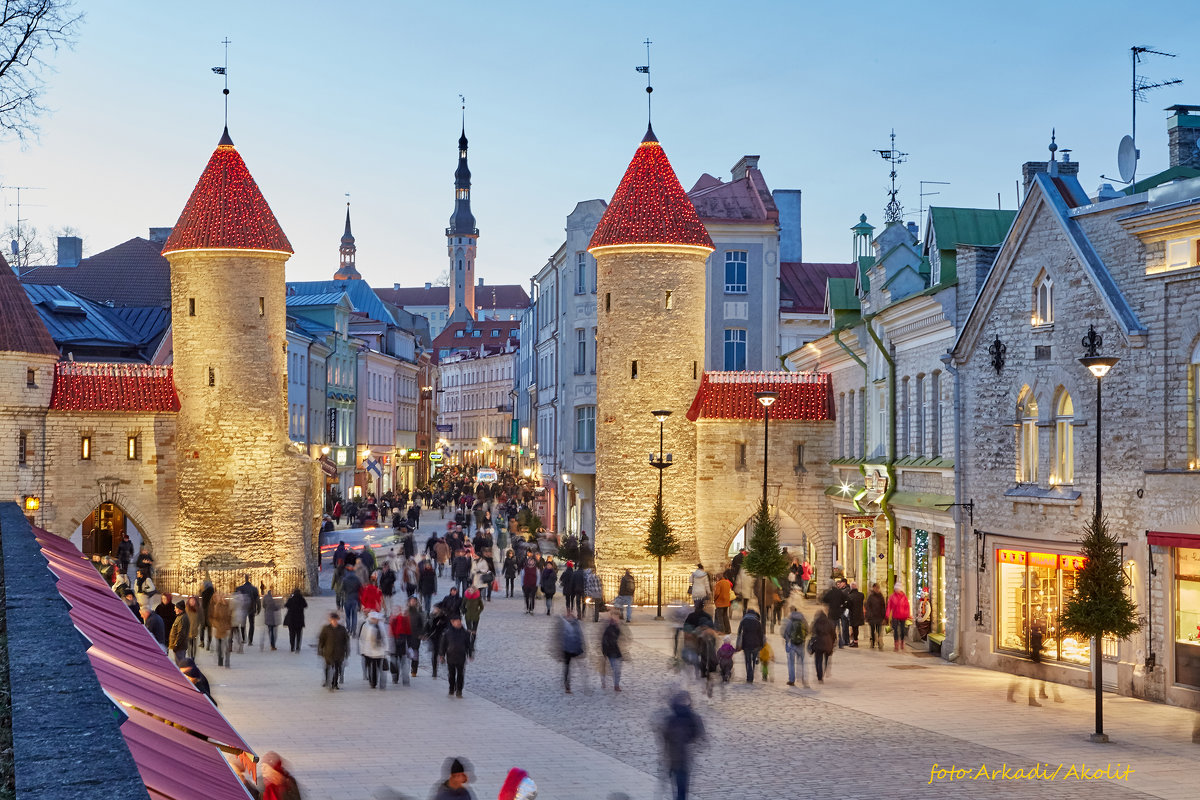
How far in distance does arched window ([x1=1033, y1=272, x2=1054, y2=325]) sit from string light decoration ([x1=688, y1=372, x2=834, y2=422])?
13.7 m

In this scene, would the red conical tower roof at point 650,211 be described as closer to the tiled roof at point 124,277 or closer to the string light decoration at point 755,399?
the string light decoration at point 755,399

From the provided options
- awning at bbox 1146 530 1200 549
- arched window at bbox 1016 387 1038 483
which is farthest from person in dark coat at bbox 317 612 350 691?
awning at bbox 1146 530 1200 549

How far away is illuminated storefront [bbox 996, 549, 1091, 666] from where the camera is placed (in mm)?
24702

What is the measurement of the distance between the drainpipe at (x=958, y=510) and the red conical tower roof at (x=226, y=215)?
2085 cm

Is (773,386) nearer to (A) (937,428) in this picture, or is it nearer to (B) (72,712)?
(A) (937,428)

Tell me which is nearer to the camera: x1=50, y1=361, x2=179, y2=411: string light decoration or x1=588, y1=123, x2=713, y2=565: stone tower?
x1=588, y1=123, x2=713, y2=565: stone tower

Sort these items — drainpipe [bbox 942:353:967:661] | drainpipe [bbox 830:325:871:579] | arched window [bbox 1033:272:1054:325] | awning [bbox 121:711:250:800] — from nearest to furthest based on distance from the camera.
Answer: awning [bbox 121:711:250:800] → arched window [bbox 1033:272:1054:325] → drainpipe [bbox 942:353:967:661] → drainpipe [bbox 830:325:871:579]

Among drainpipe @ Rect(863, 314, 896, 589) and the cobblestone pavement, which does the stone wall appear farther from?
the cobblestone pavement

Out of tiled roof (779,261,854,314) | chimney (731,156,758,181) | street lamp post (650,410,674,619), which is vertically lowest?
street lamp post (650,410,674,619)

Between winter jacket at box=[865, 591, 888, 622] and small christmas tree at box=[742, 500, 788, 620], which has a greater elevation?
small christmas tree at box=[742, 500, 788, 620]

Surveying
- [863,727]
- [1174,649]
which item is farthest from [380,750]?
[1174,649]

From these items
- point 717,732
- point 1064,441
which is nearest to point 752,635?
point 717,732

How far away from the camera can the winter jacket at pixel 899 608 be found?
3019cm

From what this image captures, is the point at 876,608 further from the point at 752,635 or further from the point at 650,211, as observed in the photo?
the point at 650,211
